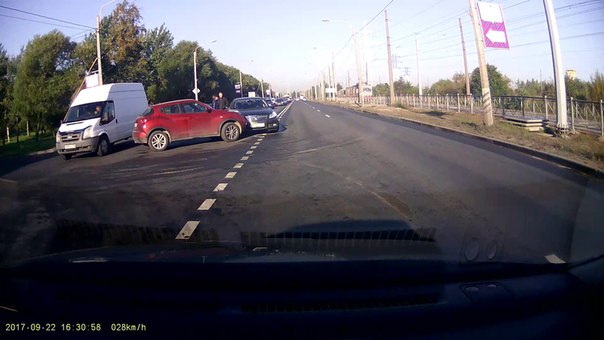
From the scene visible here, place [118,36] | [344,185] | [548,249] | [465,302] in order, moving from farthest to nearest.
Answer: [118,36] < [344,185] < [548,249] < [465,302]

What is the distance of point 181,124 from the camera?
66.7 feet

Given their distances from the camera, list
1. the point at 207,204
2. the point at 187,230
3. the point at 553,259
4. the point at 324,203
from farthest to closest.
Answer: the point at 207,204 → the point at 324,203 → the point at 187,230 → the point at 553,259

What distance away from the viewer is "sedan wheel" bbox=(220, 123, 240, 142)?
21359mm

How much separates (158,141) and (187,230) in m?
13.8

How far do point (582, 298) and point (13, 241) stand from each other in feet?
21.1

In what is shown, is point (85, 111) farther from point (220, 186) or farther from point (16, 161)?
point (220, 186)

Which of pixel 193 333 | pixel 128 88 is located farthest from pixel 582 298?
pixel 128 88

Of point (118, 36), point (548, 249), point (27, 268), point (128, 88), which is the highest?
point (118, 36)

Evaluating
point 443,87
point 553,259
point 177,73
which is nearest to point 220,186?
point 553,259

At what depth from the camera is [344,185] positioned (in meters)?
10.3

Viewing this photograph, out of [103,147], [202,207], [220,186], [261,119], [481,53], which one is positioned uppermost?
[481,53]

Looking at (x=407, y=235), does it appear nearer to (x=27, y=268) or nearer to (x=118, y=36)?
(x=27, y=268)

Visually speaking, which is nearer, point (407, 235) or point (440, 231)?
point (407, 235)

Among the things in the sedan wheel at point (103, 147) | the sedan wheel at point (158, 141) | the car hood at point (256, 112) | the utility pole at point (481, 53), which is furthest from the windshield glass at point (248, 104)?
the utility pole at point (481, 53)
